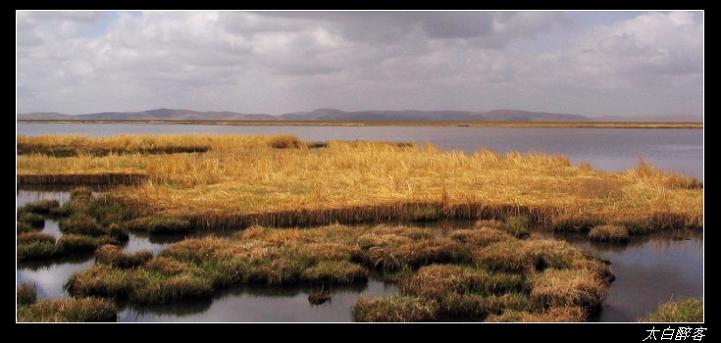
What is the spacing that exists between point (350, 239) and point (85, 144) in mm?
37425

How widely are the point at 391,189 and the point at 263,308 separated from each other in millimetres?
12227

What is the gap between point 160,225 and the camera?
19.6 m

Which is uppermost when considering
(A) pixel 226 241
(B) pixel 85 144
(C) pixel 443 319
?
(B) pixel 85 144

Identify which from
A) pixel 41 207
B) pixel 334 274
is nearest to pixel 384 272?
pixel 334 274

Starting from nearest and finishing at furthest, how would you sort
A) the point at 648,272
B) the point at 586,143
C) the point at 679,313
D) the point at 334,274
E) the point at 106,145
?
the point at 679,313
the point at 334,274
the point at 648,272
the point at 106,145
the point at 586,143

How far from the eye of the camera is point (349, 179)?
88.5 ft

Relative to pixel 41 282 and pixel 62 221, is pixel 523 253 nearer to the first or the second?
pixel 41 282

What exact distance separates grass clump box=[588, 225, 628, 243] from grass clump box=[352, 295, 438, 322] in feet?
28.8

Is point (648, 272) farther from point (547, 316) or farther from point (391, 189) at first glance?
point (391, 189)

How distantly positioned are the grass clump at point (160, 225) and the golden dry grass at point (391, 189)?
63 centimetres

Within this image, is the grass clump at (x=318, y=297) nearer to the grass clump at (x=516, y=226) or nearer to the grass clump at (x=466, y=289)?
the grass clump at (x=466, y=289)

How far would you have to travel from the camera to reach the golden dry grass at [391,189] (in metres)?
20.9

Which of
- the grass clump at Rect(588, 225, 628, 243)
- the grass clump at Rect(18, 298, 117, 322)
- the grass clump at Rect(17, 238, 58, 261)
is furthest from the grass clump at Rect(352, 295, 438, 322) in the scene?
the grass clump at Rect(17, 238, 58, 261)
